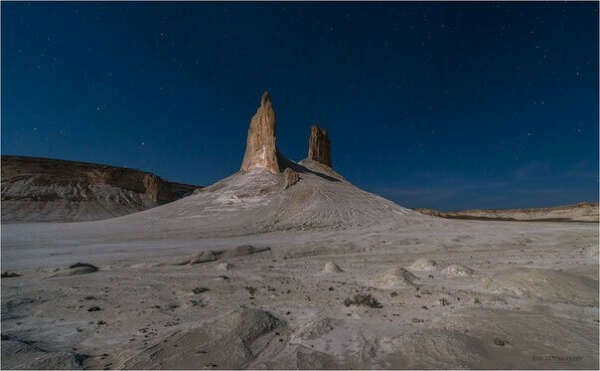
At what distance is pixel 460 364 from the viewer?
4.87 m

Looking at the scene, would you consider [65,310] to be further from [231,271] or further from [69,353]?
[231,271]

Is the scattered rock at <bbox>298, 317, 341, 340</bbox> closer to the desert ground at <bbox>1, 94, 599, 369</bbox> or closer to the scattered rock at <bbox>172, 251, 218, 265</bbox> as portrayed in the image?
the desert ground at <bbox>1, 94, 599, 369</bbox>

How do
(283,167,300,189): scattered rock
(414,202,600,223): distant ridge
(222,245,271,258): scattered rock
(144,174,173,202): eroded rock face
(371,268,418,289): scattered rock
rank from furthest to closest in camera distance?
(144,174,173,202): eroded rock face → (414,202,600,223): distant ridge → (283,167,300,189): scattered rock → (222,245,271,258): scattered rock → (371,268,418,289): scattered rock

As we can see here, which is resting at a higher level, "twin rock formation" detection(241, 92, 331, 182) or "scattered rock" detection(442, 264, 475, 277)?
"twin rock formation" detection(241, 92, 331, 182)

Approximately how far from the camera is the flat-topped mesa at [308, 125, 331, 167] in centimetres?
6034

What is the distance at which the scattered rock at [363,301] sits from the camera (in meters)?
7.80

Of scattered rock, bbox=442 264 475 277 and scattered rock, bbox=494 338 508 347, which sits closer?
scattered rock, bbox=494 338 508 347

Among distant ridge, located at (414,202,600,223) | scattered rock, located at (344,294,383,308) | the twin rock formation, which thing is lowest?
scattered rock, located at (344,294,383,308)

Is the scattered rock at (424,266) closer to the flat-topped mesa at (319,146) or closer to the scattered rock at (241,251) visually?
the scattered rock at (241,251)

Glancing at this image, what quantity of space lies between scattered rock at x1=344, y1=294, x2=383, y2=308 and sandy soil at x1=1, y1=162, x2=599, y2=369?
31mm

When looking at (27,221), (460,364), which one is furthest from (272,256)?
(27,221)

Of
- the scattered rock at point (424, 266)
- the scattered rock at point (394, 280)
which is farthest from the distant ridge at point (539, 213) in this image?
the scattered rock at point (394, 280)

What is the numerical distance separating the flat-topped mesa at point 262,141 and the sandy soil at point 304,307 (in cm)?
2634

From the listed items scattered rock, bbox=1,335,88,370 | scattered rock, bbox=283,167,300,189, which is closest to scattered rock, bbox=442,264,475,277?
scattered rock, bbox=1,335,88,370
